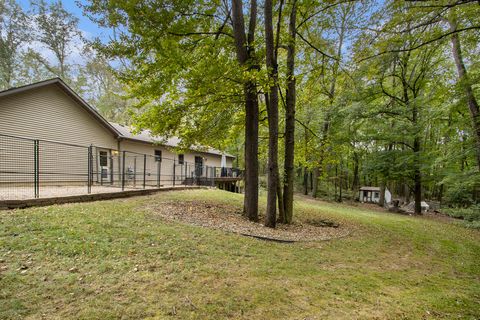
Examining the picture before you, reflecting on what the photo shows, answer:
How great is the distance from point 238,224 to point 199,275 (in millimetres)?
3740

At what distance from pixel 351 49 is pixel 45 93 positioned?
13.2 m

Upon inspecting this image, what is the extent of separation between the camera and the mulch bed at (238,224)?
6589 mm

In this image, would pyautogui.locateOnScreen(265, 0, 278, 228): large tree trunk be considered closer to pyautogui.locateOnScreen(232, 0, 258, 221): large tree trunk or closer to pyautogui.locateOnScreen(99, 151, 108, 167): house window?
pyautogui.locateOnScreen(232, 0, 258, 221): large tree trunk

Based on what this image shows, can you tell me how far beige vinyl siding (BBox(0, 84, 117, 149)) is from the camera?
10.6 metres

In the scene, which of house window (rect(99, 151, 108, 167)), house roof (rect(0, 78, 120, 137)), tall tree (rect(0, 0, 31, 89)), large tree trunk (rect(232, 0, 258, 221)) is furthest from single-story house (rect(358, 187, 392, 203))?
tall tree (rect(0, 0, 31, 89))

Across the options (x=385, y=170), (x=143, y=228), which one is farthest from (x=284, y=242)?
(x=385, y=170)

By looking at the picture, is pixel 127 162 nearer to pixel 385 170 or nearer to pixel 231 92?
pixel 231 92

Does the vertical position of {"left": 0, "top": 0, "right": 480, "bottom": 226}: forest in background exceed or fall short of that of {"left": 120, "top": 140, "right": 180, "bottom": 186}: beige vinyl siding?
it exceeds it

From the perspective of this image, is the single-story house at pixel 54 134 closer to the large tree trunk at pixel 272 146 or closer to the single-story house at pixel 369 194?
the large tree trunk at pixel 272 146

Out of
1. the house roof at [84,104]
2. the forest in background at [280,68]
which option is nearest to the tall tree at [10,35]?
the house roof at [84,104]

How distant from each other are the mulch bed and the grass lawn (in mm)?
551

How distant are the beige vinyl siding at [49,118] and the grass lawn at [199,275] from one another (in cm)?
724

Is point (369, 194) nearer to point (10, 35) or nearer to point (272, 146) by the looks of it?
point (272, 146)

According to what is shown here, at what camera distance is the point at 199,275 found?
363 cm
